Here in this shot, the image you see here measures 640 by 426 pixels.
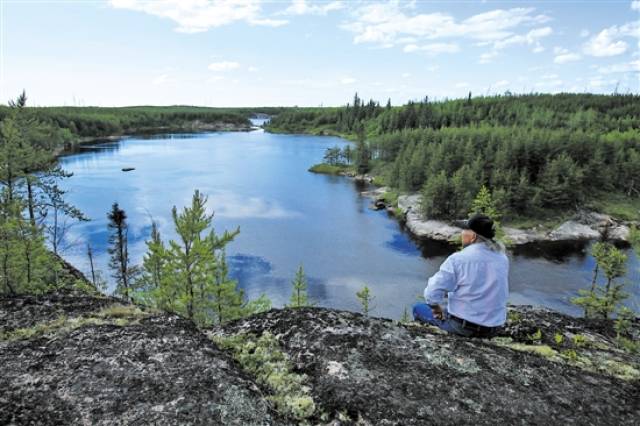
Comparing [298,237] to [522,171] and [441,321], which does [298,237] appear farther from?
[441,321]

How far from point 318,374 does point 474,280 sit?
2664mm

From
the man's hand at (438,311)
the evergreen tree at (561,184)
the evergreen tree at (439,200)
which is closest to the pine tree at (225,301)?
the man's hand at (438,311)

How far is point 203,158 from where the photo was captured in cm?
12150

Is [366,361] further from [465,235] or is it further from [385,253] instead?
[385,253]

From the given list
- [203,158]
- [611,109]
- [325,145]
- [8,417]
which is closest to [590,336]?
[8,417]

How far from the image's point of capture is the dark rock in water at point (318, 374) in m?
4.56

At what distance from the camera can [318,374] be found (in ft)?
17.4

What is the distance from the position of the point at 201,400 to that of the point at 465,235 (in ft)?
14.3

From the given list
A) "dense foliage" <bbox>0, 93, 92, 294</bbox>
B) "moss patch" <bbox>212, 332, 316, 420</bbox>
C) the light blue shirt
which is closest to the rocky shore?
"dense foliage" <bbox>0, 93, 92, 294</bbox>

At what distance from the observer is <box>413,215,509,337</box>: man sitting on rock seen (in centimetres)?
602

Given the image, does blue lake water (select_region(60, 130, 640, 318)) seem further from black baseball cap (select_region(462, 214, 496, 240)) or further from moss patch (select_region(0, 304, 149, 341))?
black baseball cap (select_region(462, 214, 496, 240))

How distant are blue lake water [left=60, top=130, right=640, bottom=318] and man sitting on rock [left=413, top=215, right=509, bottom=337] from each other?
29521mm

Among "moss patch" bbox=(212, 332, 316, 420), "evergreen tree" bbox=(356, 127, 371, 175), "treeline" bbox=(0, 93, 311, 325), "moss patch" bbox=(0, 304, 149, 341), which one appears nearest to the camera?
"moss patch" bbox=(212, 332, 316, 420)

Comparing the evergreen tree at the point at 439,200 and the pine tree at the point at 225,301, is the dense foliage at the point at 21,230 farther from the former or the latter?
the evergreen tree at the point at 439,200
